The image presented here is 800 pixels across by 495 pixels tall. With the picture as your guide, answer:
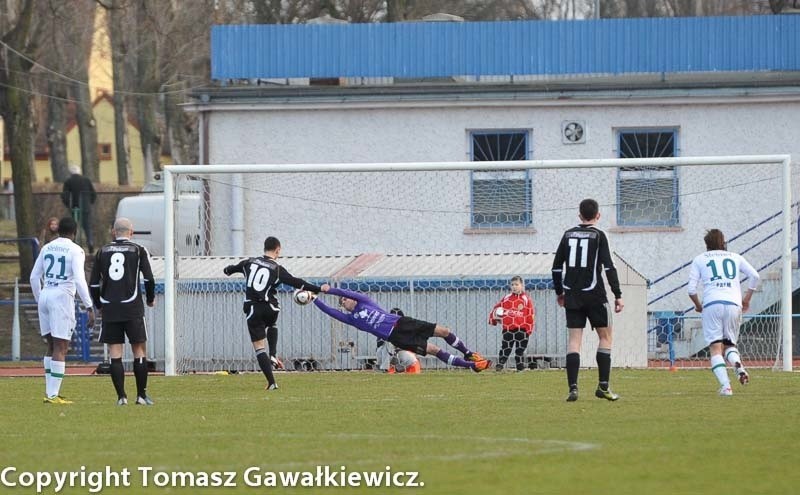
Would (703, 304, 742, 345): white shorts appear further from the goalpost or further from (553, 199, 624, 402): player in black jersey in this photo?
the goalpost

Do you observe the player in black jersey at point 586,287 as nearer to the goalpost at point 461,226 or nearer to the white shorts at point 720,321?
the white shorts at point 720,321

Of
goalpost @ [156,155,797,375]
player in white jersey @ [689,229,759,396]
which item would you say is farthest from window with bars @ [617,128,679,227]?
player in white jersey @ [689,229,759,396]

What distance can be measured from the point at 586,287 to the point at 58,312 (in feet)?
18.0

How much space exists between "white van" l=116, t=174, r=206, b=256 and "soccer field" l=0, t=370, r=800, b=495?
24.7ft

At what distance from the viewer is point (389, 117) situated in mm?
28938

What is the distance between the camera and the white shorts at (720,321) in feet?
51.1

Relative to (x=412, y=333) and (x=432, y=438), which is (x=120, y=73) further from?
(x=432, y=438)

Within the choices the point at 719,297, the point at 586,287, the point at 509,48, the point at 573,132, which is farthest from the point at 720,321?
the point at 509,48

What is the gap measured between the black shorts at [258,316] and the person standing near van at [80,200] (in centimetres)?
1853

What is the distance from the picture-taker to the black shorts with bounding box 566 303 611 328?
14.9 m

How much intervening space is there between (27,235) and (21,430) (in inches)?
920

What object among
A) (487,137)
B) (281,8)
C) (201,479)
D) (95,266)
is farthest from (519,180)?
(281,8)

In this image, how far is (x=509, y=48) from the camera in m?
30.3

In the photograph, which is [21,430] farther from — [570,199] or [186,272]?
[570,199]
